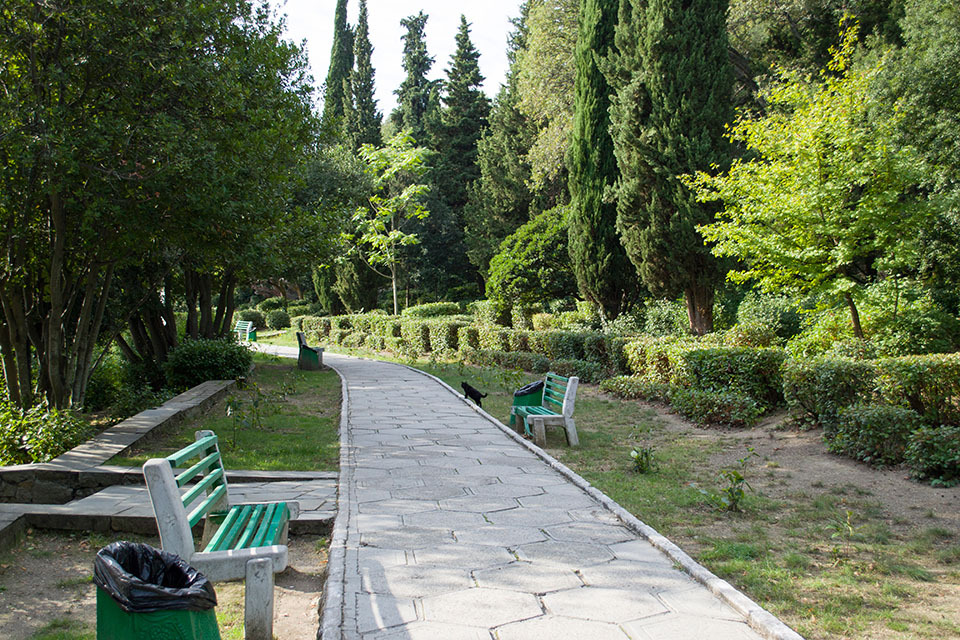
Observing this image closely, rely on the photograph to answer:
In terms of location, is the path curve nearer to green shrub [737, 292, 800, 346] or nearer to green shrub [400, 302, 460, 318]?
green shrub [737, 292, 800, 346]

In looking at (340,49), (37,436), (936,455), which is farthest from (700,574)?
(340,49)

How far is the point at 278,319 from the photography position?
37844mm

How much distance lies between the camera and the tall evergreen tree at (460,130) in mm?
39156

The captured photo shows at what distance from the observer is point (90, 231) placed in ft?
22.5

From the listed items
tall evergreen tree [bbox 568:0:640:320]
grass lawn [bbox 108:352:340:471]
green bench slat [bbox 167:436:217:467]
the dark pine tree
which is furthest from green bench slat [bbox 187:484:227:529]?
the dark pine tree

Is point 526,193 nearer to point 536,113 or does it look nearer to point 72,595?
point 536,113

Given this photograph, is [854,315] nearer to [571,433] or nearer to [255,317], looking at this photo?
[571,433]

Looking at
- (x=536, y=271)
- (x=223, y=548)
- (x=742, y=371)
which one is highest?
(x=536, y=271)

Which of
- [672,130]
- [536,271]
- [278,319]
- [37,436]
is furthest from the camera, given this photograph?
[278,319]

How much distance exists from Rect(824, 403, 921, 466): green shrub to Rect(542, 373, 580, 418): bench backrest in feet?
9.57

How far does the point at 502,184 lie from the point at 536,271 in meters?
14.0

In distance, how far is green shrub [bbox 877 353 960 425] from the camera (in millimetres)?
6660

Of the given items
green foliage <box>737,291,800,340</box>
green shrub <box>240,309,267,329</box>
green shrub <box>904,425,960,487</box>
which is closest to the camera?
green shrub <box>904,425,960,487</box>

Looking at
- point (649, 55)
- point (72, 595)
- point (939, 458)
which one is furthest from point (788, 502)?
point (649, 55)
